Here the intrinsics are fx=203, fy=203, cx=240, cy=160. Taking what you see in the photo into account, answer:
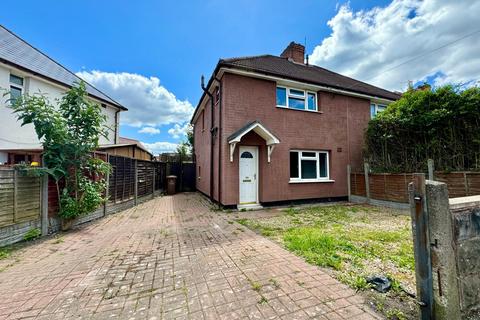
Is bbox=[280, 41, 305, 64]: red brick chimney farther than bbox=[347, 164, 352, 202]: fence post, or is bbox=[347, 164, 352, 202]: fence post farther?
bbox=[280, 41, 305, 64]: red brick chimney

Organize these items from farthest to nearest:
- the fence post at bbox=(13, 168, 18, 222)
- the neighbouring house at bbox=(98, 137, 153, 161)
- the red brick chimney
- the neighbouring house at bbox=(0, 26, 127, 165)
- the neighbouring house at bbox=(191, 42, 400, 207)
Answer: the red brick chimney < the neighbouring house at bbox=(98, 137, 153, 161) < the neighbouring house at bbox=(0, 26, 127, 165) < the neighbouring house at bbox=(191, 42, 400, 207) < the fence post at bbox=(13, 168, 18, 222)

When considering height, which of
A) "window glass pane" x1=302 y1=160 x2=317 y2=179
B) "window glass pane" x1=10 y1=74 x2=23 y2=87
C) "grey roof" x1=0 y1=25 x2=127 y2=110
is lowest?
"window glass pane" x1=302 y1=160 x2=317 y2=179

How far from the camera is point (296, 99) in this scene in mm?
9930

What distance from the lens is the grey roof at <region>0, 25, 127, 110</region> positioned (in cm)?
988

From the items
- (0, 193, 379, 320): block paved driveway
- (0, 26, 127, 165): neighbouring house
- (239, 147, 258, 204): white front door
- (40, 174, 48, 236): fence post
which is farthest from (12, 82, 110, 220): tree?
(239, 147, 258, 204): white front door

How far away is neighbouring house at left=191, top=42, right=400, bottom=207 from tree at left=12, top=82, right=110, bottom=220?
435cm

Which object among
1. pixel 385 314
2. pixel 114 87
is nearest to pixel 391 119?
pixel 385 314

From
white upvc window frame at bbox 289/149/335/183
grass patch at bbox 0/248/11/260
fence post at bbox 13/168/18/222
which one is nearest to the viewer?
grass patch at bbox 0/248/11/260

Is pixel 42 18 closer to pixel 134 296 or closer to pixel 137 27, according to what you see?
pixel 137 27

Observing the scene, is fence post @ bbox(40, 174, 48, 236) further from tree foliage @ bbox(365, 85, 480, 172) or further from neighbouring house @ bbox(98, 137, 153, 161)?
tree foliage @ bbox(365, 85, 480, 172)

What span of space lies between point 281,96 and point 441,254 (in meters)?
8.61

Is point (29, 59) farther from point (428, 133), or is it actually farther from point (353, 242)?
point (428, 133)

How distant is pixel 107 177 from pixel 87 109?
2.62 meters

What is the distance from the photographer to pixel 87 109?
594cm
